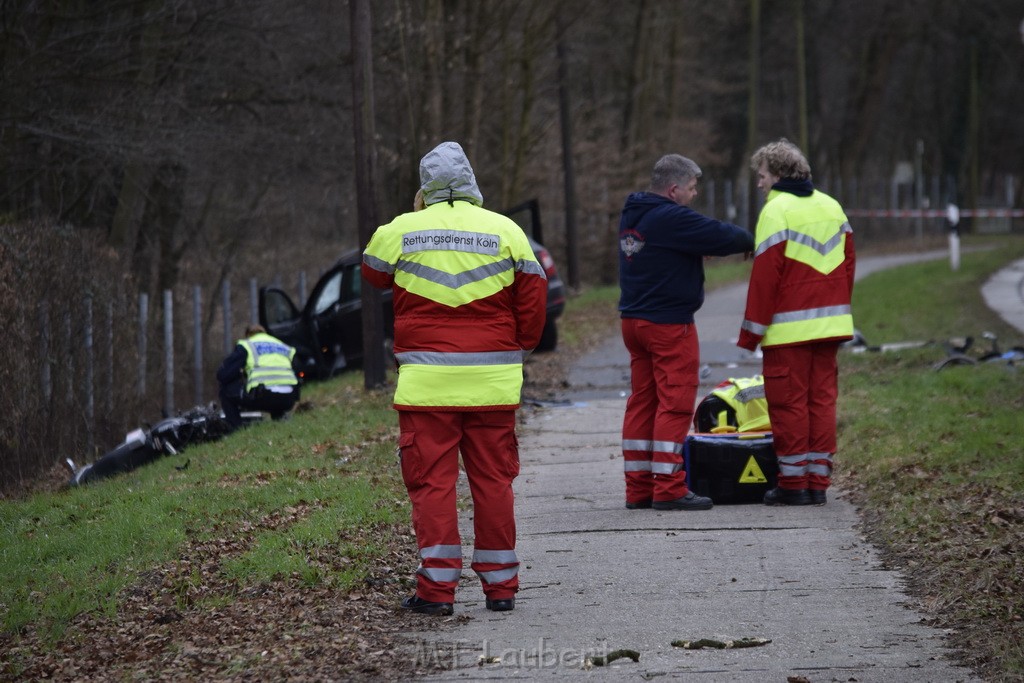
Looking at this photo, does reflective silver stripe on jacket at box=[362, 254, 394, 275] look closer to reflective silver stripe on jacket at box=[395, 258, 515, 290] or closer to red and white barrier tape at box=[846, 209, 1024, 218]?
reflective silver stripe on jacket at box=[395, 258, 515, 290]

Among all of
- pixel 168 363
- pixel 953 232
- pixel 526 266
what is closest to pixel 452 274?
pixel 526 266

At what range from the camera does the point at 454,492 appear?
20.0 ft

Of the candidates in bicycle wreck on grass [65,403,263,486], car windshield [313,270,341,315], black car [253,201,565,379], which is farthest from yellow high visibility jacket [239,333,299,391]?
car windshield [313,270,341,315]

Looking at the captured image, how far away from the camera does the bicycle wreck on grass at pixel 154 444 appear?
11.8 m

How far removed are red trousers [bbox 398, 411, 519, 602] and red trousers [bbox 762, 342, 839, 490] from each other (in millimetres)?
2438

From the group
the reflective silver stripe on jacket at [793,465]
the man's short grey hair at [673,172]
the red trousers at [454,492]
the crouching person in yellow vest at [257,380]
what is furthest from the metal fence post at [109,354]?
the red trousers at [454,492]

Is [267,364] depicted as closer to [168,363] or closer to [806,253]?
[168,363]

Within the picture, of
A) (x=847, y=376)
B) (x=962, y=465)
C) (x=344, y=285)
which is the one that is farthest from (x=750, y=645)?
(x=344, y=285)

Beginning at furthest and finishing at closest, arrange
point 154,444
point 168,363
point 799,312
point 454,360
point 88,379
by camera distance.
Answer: point 168,363 → point 88,379 → point 154,444 → point 799,312 → point 454,360

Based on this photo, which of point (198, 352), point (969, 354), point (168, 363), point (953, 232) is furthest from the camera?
point (953, 232)

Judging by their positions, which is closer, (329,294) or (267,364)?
(267,364)

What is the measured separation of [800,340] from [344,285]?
10414 millimetres

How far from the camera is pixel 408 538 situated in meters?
7.56

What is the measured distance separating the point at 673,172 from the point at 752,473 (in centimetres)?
185
